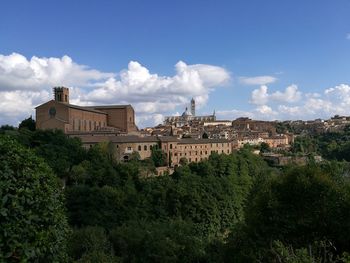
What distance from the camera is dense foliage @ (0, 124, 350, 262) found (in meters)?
12.8

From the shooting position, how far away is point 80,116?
6456 cm

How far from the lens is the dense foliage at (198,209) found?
12789 millimetres

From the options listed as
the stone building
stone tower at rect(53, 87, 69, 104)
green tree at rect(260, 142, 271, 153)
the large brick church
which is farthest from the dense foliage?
green tree at rect(260, 142, 271, 153)

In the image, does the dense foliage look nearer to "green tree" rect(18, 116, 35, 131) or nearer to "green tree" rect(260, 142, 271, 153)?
"green tree" rect(18, 116, 35, 131)

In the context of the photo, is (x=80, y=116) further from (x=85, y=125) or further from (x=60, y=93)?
(x=60, y=93)

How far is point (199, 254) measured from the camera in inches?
765

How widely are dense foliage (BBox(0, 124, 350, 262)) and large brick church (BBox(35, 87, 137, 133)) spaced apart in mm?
10077

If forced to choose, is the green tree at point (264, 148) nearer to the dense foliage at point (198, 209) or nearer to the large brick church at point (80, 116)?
the dense foliage at point (198, 209)

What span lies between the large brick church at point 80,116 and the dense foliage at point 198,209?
10077 mm

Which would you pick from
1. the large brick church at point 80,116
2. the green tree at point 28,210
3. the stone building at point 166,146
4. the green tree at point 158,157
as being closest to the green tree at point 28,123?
the large brick church at point 80,116

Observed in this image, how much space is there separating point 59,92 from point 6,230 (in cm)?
6751

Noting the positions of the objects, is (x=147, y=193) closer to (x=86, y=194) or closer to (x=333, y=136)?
(x=86, y=194)

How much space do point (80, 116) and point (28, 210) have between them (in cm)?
6131

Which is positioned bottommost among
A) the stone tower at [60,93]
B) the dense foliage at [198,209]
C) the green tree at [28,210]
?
the dense foliage at [198,209]
